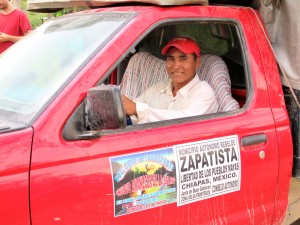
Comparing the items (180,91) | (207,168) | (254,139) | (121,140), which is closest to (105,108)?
(121,140)

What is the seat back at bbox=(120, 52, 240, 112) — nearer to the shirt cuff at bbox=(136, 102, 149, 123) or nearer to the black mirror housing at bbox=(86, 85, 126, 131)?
the shirt cuff at bbox=(136, 102, 149, 123)

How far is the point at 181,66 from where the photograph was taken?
118 inches

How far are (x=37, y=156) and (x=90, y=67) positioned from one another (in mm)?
504

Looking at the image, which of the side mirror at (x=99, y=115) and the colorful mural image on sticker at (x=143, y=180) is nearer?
the side mirror at (x=99, y=115)

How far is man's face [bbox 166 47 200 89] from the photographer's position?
118 inches

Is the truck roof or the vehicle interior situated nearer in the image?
the truck roof

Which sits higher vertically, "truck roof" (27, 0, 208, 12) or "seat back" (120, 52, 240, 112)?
"truck roof" (27, 0, 208, 12)

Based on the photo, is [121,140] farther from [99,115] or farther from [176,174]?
[176,174]

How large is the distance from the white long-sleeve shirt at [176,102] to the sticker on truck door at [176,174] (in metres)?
0.32

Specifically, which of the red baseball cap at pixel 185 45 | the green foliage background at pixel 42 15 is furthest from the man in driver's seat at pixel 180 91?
the green foliage background at pixel 42 15

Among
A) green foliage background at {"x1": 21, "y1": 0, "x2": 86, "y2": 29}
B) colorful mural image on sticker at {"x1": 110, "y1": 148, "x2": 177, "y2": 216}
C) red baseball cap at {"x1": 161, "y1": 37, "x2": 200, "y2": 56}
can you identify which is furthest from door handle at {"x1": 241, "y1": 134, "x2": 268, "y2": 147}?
green foliage background at {"x1": 21, "y1": 0, "x2": 86, "y2": 29}

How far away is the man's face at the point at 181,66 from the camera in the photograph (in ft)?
9.82

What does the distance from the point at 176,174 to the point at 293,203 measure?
1117 mm

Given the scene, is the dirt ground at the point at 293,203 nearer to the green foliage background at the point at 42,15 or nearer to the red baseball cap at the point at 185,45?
the red baseball cap at the point at 185,45
